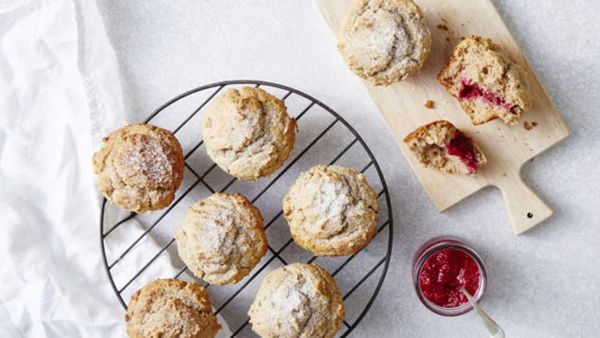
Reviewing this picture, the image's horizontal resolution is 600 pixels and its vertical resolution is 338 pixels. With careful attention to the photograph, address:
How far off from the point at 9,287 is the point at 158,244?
691 millimetres

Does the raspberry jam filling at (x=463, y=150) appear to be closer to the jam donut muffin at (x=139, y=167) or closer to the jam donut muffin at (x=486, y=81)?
the jam donut muffin at (x=486, y=81)

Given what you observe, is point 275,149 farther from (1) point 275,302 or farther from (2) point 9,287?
(2) point 9,287

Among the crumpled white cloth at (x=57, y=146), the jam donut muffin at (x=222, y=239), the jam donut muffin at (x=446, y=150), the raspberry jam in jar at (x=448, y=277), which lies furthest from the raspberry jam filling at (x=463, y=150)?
the crumpled white cloth at (x=57, y=146)

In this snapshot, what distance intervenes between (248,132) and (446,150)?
0.91 meters

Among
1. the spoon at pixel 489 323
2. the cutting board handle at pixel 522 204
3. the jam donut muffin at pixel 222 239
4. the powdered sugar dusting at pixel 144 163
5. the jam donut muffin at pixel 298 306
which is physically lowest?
the spoon at pixel 489 323

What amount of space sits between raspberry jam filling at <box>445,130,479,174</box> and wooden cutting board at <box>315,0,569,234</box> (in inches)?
2.6

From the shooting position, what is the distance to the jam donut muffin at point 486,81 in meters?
3.35

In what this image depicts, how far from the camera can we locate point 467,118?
3.56 m

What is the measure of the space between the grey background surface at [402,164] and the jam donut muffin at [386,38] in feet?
1.01

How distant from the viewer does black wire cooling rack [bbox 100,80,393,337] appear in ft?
12.0

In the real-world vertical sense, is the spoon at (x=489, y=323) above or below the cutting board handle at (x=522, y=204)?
below

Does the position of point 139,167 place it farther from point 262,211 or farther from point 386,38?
point 386,38

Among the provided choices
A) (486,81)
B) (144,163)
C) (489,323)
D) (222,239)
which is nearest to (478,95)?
(486,81)

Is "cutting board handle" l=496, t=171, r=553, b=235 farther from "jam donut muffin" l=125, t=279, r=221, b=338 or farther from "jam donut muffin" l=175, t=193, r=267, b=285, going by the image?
"jam donut muffin" l=125, t=279, r=221, b=338
